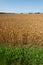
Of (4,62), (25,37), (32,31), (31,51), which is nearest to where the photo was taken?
(4,62)

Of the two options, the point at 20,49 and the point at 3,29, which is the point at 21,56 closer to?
the point at 20,49

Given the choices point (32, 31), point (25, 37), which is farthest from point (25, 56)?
point (32, 31)

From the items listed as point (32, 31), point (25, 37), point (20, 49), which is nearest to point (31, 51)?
point (20, 49)

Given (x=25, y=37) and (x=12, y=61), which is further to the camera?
(x=25, y=37)

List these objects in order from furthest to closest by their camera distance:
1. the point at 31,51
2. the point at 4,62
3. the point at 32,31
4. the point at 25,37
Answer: the point at 32,31
the point at 25,37
the point at 31,51
the point at 4,62

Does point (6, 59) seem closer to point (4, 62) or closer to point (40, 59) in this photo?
point (4, 62)

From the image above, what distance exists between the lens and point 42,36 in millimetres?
14750

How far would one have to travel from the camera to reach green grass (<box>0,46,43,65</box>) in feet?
29.5

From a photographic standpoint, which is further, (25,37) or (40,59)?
(25,37)

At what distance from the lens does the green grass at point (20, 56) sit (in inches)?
353

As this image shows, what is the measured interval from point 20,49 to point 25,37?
4244mm

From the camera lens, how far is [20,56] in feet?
30.8

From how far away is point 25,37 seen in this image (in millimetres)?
14352

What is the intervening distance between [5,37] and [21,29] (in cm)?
A: 242
